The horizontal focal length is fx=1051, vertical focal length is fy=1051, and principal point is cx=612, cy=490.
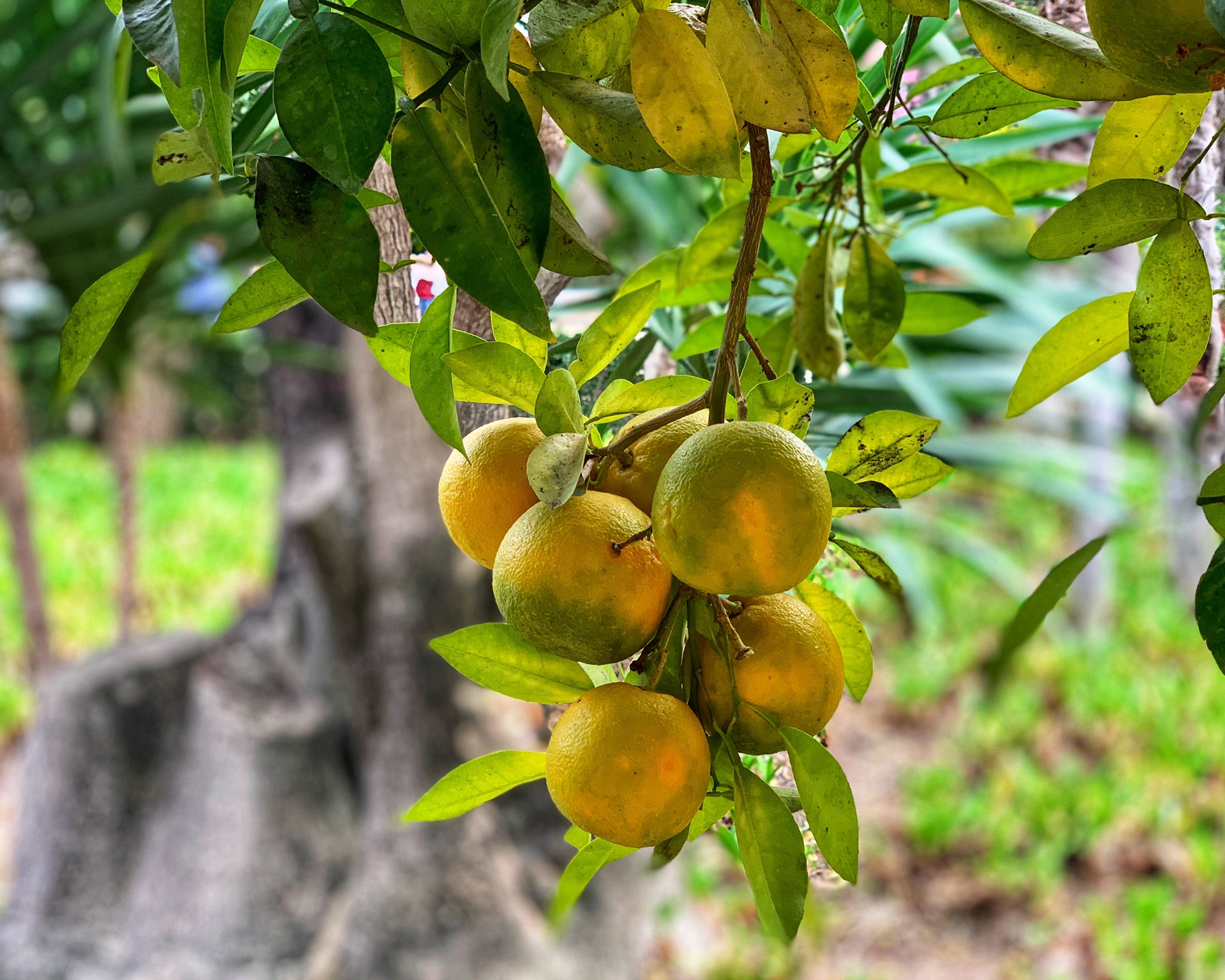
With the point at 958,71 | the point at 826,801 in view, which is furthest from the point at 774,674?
the point at 958,71

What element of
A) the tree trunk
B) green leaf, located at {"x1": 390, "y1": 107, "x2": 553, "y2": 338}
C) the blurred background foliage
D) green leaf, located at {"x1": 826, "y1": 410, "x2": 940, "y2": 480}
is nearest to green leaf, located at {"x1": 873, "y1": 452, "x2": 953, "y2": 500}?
green leaf, located at {"x1": 826, "y1": 410, "x2": 940, "y2": 480}

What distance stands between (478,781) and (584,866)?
0.04m

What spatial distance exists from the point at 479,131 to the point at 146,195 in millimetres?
1764

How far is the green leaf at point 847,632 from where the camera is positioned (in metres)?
0.29

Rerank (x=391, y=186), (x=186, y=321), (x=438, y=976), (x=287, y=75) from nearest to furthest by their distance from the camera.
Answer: (x=287, y=75), (x=391, y=186), (x=438, y=976), (x=186, y=321)

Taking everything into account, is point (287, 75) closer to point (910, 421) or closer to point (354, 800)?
point (910, 421)

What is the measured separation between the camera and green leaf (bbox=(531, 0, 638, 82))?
0.23 m

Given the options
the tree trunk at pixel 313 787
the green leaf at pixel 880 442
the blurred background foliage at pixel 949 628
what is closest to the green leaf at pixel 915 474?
the green leaf at pixel 880 442

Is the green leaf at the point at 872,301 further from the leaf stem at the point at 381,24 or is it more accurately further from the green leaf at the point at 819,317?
the leaf stem at the point at 381,24

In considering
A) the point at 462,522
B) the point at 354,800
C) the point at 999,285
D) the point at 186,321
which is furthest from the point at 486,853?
the point at 186,321

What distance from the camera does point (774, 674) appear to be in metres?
0.24

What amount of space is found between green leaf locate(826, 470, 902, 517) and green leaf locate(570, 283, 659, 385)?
0.06m

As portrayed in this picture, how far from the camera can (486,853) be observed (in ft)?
3.58

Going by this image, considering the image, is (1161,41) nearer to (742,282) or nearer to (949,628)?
(742,282)
